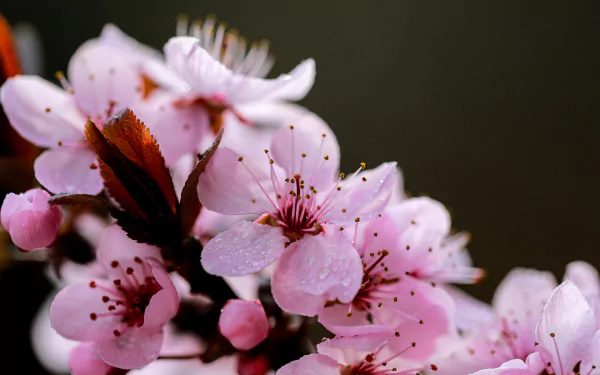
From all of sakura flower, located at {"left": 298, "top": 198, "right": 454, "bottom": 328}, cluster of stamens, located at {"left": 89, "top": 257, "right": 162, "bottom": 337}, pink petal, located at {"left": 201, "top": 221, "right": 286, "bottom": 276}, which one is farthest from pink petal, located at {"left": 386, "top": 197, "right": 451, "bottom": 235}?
cluster of stamens, located at {"left": 89, "top": 257, "right": 162, "bottom": 337}

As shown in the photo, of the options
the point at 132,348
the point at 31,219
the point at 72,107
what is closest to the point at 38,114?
the point at 72,107

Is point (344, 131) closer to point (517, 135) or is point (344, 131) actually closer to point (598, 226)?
point (517, 135)

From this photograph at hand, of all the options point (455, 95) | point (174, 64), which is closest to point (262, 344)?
point (174, 64)

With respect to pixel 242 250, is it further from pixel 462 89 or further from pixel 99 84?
pixel 462 89

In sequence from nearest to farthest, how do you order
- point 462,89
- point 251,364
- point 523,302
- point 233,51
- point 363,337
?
point 363,337 < point 251,364 < point 523,302 < point 233,51 < point 462,89

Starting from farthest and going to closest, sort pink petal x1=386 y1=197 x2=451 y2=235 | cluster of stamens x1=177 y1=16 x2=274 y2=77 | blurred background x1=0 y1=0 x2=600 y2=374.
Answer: blurred background x1=0 y1=0 x2=600 y2=374, cluster of stamens x1=177 y1=16 x2=274 y2=77, pink petal x1=386 y1=197 x2=451 y2=235

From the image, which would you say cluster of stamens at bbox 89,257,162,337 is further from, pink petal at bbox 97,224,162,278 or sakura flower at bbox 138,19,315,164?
sakura flower at bbox 138,19,315,164
